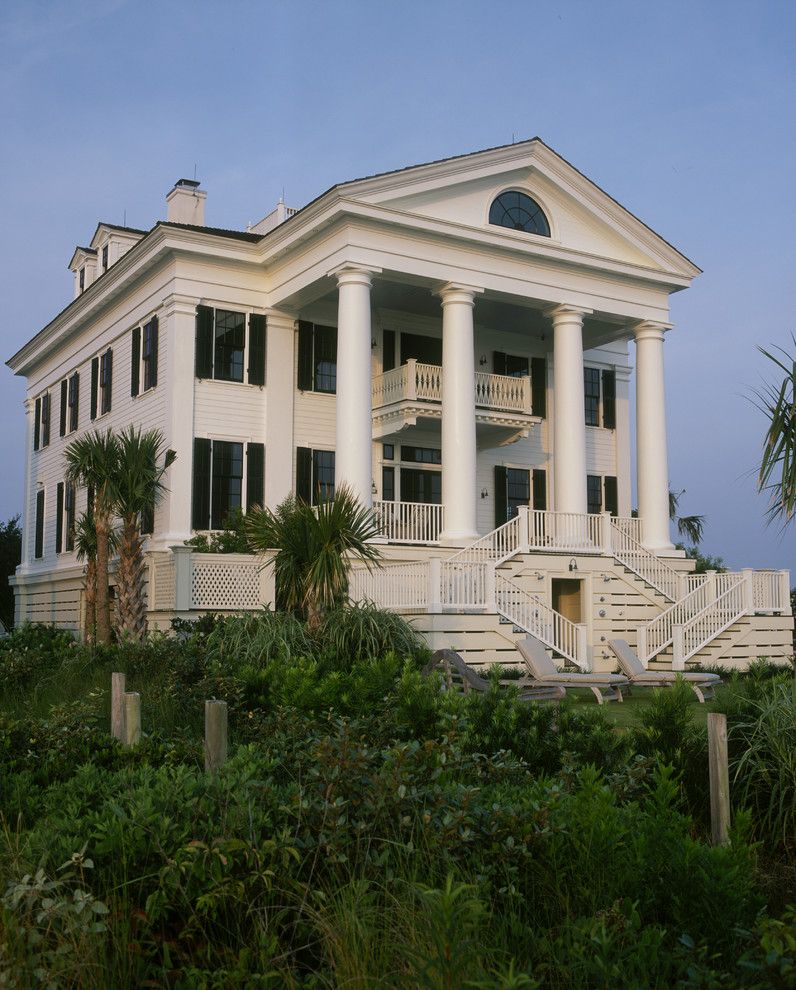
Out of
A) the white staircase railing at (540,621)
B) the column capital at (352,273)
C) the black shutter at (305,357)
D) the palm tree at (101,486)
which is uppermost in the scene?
the column capital at (352,273)

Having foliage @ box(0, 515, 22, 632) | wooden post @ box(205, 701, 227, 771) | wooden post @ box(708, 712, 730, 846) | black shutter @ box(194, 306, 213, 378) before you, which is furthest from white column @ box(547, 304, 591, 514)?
foliage @ box(0, 515, 22, 632)

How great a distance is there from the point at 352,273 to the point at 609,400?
11619mm

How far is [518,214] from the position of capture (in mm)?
28406

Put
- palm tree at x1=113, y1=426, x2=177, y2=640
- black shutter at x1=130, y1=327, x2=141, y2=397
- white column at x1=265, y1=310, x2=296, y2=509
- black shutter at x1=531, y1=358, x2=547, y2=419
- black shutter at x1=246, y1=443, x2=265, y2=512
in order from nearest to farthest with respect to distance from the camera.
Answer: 1. palm tree at x1=113, y1=426, x2=177, y2=640
2. black shutter at x1=246, y1=443, x2=265, y2=512
3. white column at x1=265, y1=310, x2=296, y2=509
4. black shutter at x1=130, y1=327, x2=141, y2=397
5. black shutter at x1=531, y1=358, x2=547, y2=419

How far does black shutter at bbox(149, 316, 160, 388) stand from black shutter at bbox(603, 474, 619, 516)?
13358 mm

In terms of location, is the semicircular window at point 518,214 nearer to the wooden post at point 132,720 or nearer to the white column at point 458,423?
the white column at point 458,423

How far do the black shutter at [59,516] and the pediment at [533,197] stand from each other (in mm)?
15231

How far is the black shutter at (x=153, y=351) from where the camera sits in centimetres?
2766

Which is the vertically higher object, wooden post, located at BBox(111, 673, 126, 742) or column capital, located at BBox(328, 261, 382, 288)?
column capital, located at BBox(328, 261, 382, 288)

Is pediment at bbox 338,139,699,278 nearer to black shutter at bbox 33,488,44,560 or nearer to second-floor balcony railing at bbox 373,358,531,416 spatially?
second-floor balcony railing at bbox 373,358,531,416

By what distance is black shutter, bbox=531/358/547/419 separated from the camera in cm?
3172

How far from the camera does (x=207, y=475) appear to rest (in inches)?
1044

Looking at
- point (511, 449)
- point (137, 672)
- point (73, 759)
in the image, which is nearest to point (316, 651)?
point (137, 672)

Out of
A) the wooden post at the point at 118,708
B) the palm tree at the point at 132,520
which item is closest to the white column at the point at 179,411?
the palm tree at the point at 132,520
